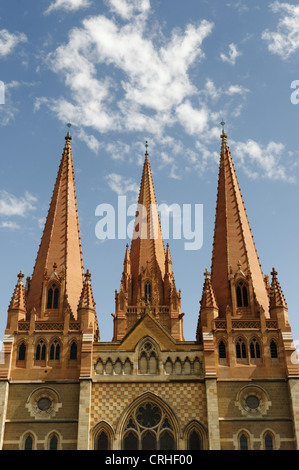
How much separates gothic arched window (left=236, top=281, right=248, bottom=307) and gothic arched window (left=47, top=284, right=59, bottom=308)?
33.1 ft

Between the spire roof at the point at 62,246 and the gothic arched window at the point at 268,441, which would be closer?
the gothic arched window at the point at 268,441

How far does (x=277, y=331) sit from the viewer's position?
33.2 metres

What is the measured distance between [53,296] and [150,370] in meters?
7.16

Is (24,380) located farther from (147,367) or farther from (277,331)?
(277,331)

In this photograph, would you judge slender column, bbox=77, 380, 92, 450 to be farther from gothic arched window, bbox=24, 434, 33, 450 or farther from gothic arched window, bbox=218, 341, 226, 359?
gothic arched window, bbox=218, 341, 226, 359

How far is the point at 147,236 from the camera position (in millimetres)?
45688

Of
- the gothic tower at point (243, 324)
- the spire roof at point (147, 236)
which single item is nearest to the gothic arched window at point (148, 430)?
the gothic tower at point (243, 324)

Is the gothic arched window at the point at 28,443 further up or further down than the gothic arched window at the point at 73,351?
further down

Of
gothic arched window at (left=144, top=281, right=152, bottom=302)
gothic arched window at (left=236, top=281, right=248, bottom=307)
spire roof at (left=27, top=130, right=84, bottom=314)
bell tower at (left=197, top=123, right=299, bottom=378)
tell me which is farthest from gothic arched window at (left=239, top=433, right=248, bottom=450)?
gothic arched window at (left=144, top=281, right=152, bottom=302)

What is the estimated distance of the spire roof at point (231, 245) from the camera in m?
36.0

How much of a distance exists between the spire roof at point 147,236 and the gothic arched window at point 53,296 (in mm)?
8589

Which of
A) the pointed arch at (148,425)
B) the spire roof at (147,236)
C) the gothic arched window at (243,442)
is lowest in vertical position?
the gothic arched window at (243,442)

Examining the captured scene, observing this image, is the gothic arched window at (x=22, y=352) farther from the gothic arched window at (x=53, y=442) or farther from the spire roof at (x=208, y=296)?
the spire roof at (x=208, y=296)

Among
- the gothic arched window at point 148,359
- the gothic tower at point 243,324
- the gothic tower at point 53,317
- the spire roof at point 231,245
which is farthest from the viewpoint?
the spire roof at point 231,245
